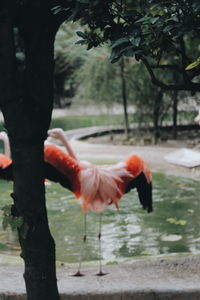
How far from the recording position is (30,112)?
249cm

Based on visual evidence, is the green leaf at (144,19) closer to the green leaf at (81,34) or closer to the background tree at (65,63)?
the green leaf at (81,34)

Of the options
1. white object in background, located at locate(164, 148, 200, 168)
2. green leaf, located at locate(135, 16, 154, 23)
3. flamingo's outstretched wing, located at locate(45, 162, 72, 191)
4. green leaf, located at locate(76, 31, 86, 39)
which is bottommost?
white object in background, located at locate(164, 148, 200, 168)

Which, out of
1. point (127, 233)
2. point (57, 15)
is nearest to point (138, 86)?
point (127, 233)

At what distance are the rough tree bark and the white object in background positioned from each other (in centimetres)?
699

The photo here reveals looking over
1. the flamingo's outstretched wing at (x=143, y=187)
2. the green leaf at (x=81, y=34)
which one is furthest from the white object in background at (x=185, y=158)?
the green leaf at (x=81, y=34)

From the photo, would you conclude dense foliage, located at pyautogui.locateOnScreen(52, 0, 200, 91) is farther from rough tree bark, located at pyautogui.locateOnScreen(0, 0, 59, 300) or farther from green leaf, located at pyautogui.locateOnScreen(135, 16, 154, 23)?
rough tree bark, located at pyautogui.locateOnScreen(0, 0, 59, 300)

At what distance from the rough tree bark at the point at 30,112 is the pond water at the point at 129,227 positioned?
2.52 m

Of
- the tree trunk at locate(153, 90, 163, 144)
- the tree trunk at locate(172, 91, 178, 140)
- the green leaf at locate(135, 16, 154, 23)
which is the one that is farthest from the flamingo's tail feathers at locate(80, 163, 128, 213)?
the tree trunk at locate(172, 91, 178, 140)

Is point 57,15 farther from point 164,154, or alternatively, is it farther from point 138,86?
point 138,86

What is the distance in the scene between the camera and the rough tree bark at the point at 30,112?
2.42m

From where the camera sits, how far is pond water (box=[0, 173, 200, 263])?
5574mm

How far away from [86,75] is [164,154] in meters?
3.86

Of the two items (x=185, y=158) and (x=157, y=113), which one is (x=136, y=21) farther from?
Result: (x=157, y=113)

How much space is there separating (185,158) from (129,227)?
3530 mm
